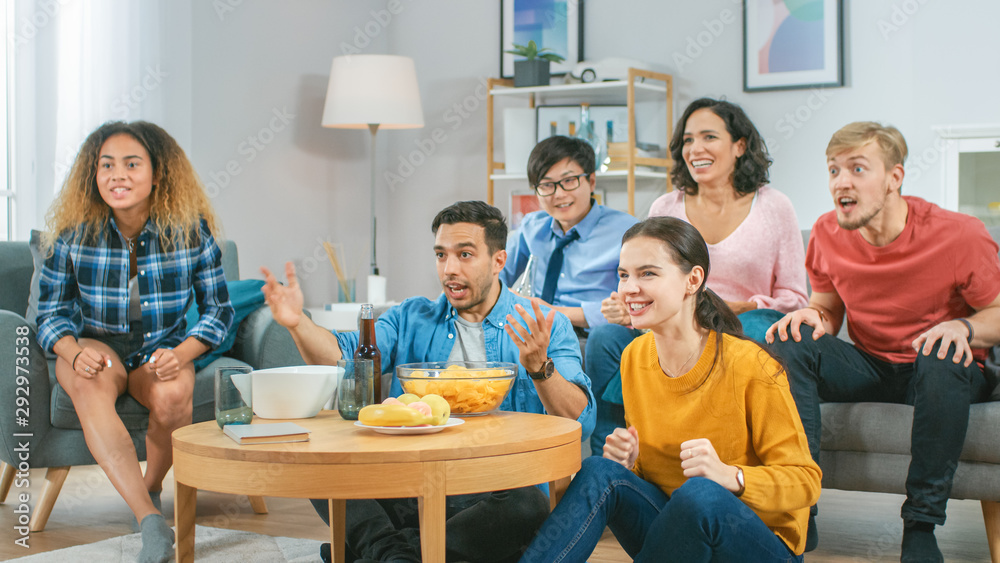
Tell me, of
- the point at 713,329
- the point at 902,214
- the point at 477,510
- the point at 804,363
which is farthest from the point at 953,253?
the point at 477,510

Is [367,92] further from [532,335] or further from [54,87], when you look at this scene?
[532,335]

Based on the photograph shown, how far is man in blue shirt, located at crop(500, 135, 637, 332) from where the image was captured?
281cm

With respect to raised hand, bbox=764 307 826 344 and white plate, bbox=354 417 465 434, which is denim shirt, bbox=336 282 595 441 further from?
raised hand, bbox=764 307 826 344

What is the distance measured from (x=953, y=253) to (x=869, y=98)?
6.19 ft

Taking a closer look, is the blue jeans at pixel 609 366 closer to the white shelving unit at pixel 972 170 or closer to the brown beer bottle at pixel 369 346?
the brown beer bottle at pixel 369 346

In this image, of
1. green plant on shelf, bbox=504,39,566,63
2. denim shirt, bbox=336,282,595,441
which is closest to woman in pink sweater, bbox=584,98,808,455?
denim shirt, bbox=336,282,595,441

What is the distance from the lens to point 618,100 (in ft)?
14.1

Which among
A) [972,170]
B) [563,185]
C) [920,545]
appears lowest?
[920,545]

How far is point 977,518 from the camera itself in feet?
8.67

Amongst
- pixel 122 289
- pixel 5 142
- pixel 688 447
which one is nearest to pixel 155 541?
pixel 122 289

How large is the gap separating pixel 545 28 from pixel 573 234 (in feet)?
6.29

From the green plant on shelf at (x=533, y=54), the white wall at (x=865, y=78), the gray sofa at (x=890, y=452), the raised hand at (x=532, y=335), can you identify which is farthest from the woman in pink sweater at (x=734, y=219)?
the green plant on shelf at (x=533, y=54)

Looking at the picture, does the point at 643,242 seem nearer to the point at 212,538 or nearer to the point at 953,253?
the point at 953,253

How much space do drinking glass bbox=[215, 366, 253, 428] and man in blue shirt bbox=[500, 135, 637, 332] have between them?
1.24 m
